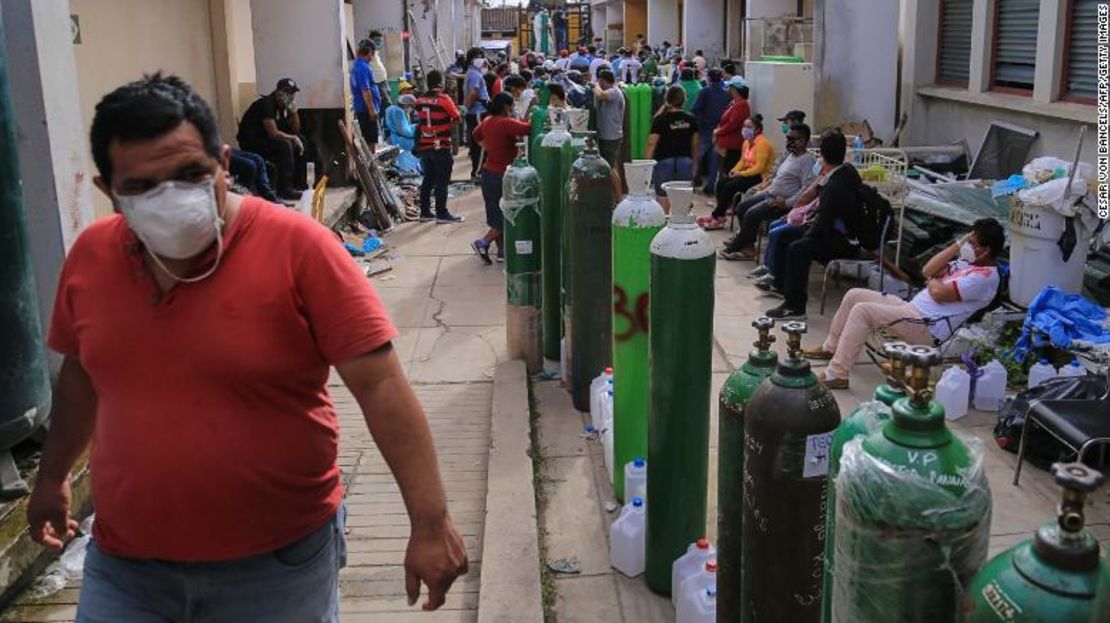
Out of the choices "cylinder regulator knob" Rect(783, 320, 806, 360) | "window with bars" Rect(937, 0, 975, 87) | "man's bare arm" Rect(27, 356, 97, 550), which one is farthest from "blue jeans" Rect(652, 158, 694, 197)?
"man's bare arm" Rect(27, 356, 97, 550)

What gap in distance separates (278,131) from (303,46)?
5.22 ft

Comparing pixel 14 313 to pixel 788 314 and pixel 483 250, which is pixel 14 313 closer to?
pixel 788 314

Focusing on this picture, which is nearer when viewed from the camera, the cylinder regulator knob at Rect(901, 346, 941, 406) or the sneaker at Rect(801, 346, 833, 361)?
the cylinder regulator knob at Rect(901, 346, 941, 406)

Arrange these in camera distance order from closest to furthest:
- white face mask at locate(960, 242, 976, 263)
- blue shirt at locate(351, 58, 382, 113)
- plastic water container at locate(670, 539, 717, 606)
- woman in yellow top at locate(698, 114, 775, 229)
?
plastic water container at locate(670, 539, 717, 606) < white face mask at locate(960, 242, 976, 263) < woman in yellow top at locate(698, 114, 775, 229) < blue shirt at locate(351, 58, 382, 113)

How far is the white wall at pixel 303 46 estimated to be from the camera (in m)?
12.3

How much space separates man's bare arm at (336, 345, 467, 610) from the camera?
231 cm

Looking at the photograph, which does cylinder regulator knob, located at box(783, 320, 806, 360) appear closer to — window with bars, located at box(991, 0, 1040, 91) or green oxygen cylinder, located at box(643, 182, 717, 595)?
green oxygen cylinder, located at box(643, 182, 717, 595)

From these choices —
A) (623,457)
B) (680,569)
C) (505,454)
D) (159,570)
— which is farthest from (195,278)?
(505,454)

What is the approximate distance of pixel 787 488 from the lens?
296 cm

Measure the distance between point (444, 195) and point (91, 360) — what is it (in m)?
10.6

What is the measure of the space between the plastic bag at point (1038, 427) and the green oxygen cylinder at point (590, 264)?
7.09 ft

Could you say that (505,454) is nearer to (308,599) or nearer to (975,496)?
(308,599)

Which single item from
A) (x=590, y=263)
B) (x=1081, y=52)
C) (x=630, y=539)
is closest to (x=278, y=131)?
(x=590, y=263)

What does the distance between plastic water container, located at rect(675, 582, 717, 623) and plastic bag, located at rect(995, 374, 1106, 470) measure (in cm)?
227
